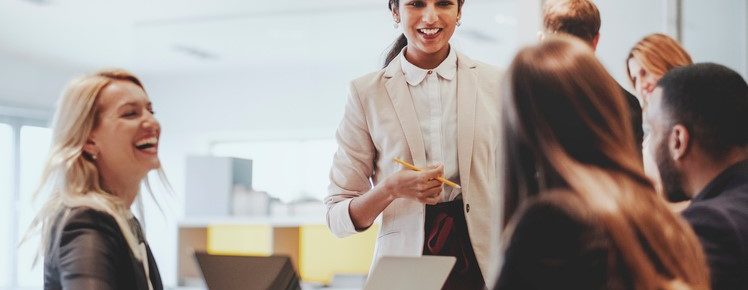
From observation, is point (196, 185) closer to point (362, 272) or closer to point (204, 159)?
point (204, 159)

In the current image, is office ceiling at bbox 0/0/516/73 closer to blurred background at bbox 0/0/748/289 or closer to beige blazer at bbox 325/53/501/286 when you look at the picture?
blurred background at bbox 0/0/748/289

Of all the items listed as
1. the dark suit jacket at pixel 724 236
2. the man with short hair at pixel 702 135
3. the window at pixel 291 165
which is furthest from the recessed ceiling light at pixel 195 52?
the dark suit jacket at pixel 724 236

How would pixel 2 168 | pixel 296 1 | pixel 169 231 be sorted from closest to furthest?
pixel 296 1
pixel 2 168
pixel 169 231

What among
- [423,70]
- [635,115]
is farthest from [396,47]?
[635,115]

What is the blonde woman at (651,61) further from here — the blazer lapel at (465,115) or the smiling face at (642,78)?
the blazer lapel at (465,115)

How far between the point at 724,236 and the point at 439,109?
2.89ft

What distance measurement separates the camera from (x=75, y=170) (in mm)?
1982

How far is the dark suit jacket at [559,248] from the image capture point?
3.78ft

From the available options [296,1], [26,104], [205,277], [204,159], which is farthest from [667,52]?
[26,104]

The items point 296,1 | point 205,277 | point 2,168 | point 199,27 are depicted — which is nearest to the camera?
point 205,277

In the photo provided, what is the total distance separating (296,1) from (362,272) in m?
2.02

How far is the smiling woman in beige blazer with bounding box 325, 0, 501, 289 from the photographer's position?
216 cm

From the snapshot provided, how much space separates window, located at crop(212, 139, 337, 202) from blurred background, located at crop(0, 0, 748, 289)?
0.05 feet

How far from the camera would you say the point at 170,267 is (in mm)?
10203
